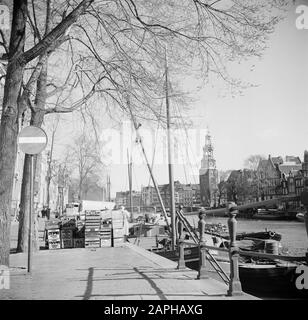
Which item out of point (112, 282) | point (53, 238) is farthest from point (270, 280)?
point (112, 282)

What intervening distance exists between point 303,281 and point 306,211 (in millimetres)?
1827

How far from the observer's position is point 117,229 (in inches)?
531

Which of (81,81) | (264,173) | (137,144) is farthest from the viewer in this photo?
(264,173)

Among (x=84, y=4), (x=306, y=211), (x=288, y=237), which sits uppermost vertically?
(x=84, y=4)

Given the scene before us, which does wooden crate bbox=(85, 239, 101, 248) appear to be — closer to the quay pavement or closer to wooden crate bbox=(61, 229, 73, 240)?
wooden crate bbox=(61, 229, 73, 240)

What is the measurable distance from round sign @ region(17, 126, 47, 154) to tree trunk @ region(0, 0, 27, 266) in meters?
0.50

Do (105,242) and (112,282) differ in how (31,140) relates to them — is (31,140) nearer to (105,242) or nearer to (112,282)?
(112,282)

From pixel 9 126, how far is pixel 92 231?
7028 mm

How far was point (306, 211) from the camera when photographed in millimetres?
3195

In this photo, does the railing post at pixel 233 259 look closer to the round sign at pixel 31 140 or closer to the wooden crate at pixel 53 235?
the round sign at pixel 31 140

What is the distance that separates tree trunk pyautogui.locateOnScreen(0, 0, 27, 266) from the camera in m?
6.70

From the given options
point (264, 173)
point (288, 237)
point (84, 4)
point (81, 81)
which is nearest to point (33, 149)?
point (84, 4)

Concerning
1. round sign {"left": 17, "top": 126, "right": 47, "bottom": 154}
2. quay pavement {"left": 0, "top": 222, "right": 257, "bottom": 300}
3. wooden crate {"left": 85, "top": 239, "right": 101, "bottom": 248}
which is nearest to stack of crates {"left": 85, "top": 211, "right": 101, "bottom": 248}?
wooden crate {"left": 85, "top": 239, "right": 101, "bottom": 248}
